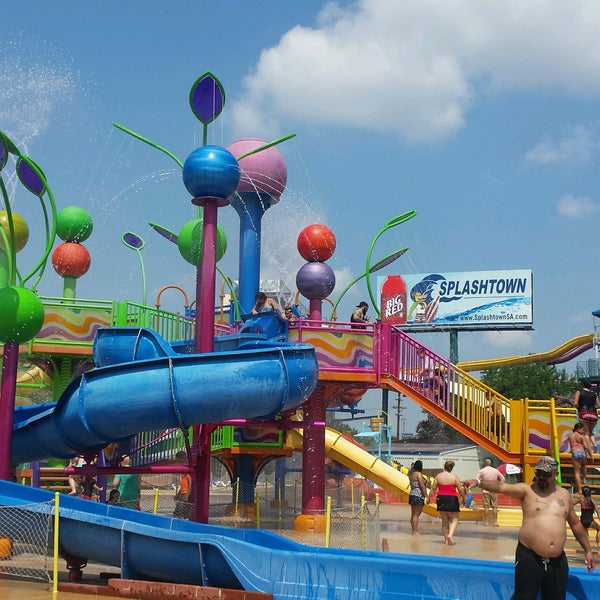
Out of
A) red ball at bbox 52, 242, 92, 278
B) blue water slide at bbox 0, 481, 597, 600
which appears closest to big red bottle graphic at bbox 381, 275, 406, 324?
red ball at bbox 52, 242, 92, 278

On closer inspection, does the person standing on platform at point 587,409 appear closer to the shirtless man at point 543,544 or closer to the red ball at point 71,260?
the shirtless man at point 543,544

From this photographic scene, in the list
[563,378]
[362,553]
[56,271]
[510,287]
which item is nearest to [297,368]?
[362,553]

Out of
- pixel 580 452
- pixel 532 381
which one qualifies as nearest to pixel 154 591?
pixel 580 452

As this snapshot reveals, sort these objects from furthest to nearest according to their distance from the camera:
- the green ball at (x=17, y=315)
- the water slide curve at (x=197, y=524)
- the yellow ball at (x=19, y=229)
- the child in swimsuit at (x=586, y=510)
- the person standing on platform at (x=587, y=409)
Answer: the yellow ball at (x=19, y=229) < the person standing on platform at (x=587, y=409) < the green ball at (x=17, y=315) < the child in swimsuit at (x=586, y=510) < the water slide curve at (x=197, y=524)

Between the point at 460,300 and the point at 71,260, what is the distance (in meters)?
32.2

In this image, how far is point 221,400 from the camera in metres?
11.3

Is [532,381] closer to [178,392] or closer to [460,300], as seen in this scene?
[460,300]

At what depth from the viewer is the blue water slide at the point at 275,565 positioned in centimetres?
753

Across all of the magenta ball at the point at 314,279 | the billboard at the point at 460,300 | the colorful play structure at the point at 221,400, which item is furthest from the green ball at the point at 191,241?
the billboard at the point at 460,300

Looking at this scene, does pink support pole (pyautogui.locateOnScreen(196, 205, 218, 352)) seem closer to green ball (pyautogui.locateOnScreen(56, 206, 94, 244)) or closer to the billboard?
green ball (pyautogui.locateOnScreen(56, 206, 94, 244))

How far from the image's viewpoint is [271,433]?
1856 centimetres

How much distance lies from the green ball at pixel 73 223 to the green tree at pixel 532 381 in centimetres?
3736

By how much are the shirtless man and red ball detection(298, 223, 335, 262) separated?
1452 cm

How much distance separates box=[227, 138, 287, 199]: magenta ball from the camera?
60.0ft
